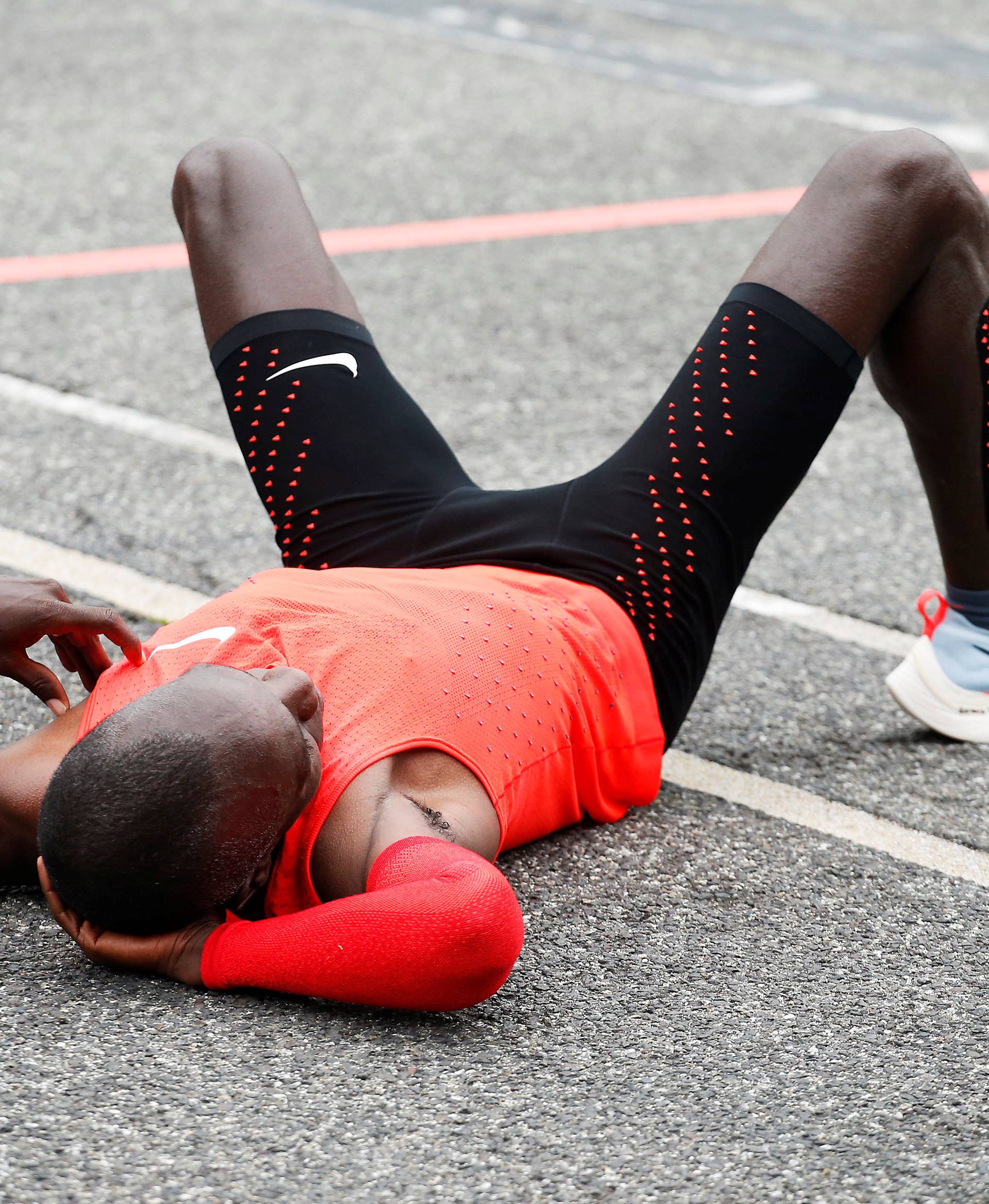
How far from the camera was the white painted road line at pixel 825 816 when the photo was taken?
2.45 m

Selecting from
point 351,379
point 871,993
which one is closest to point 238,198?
point 351,379

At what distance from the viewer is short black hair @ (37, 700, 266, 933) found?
180 centimetres

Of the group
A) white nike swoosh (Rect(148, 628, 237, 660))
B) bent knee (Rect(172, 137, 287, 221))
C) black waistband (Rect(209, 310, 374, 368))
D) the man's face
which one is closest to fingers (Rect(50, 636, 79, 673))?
white nike swoosh (Rect(148, 628, 237, 660))

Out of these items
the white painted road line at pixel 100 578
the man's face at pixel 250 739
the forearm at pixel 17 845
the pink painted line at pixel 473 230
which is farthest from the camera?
the pink painted line at pixel 473 230

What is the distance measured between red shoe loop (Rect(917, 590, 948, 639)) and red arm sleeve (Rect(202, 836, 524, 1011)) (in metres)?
1.22

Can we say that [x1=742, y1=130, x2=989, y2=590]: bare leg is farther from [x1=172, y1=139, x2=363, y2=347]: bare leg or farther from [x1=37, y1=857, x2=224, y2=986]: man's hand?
[x1=37, y1=857, x2=224, y2=986]: man's hand

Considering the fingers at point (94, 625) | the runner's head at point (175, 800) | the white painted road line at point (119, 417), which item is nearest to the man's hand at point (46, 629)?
the fingers at point (94, 625)

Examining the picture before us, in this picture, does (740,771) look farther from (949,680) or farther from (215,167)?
(215,167)

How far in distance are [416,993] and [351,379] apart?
1179mm

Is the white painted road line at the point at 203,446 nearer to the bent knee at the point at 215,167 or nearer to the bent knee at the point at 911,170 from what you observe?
the bent knee at the point at 215,167

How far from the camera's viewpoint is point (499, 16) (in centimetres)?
873

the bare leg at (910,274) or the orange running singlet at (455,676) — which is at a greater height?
the bare leg at (910,274)

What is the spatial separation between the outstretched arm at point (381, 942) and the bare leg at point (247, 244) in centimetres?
114

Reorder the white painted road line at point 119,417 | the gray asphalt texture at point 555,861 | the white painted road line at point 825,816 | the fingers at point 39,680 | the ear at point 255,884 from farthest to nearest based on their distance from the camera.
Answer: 1. the white painted road line at point 119,417
2. the white painted road line at point 825,816
3. the fingers at point 39,680
4. the ear at point 255,884
5. the gray asphalt texture at point 555,861
